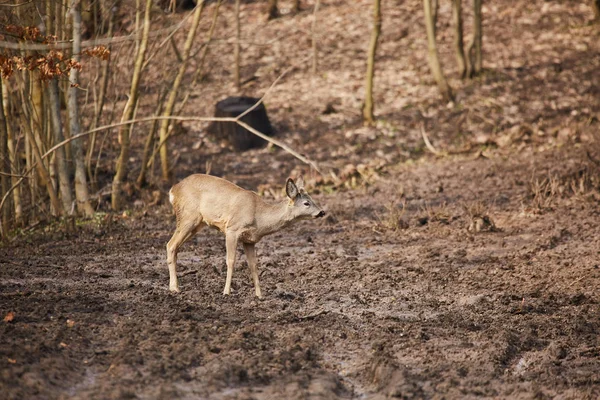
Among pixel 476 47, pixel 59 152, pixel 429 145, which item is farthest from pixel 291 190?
pixel 476 47

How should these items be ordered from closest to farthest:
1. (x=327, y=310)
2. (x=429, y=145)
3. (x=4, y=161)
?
(x=327, y=310)
(x=4, y=161)
(x=429, y=145)

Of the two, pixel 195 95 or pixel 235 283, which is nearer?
pixel 235 283

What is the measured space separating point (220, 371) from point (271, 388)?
1.46 ft

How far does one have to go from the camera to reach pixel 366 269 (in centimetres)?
1043

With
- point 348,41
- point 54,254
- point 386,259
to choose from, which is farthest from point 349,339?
point 348,41

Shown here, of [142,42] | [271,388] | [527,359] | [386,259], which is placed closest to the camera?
[271,388]

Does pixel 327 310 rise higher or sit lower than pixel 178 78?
lower

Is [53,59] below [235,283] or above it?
above

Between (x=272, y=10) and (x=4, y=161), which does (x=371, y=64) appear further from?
(x=4, y=161)

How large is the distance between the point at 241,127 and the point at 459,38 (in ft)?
20.3

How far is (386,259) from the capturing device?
1098 cm

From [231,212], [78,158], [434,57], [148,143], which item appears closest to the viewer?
[231,212]

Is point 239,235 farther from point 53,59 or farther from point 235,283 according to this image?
point 53,59

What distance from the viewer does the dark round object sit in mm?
18094
